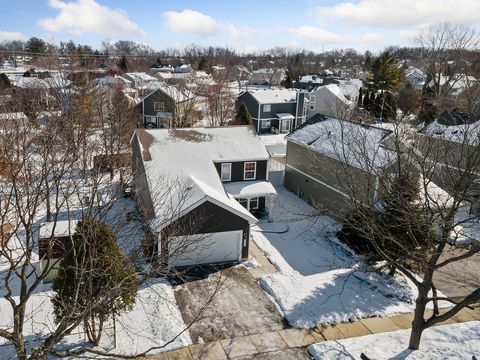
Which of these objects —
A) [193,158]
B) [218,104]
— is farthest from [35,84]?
[193,158]

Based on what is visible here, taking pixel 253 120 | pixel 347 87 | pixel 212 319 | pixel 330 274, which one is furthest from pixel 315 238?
pixel 347 87

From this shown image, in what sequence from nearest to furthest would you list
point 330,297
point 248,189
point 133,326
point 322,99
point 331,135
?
point 133,326 → point 330,297 → point 248,189 → point 331,135 → point 322,99

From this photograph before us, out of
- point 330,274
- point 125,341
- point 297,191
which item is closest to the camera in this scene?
point 125,341

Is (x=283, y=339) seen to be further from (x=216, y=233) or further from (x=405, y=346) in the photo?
(x=216, y=233)

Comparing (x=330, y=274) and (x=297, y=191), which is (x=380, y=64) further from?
(x=330, y=274)

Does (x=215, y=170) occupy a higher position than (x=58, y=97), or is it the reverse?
(x=58, y=97)

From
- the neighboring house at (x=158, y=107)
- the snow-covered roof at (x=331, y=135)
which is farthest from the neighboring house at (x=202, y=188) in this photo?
the neighboring house at (x=158, y=107)

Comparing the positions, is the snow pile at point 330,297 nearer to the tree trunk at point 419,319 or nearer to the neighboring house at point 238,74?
the tree trunk at point 419,319
